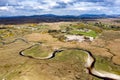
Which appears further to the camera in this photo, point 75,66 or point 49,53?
point 49,53

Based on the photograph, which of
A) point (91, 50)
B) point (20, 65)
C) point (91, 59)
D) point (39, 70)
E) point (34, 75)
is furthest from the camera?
point (91, 50)

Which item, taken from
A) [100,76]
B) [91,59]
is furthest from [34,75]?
[91,59]

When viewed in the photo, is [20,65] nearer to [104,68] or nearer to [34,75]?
[34,75]

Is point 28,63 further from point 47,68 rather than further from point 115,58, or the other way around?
point 115,58

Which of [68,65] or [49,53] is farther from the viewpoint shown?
[49,53]

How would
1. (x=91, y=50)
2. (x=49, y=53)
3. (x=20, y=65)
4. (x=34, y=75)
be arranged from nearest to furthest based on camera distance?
(x=34, y=75), (x=20, y=65), (x=49, y=53), (x=91, y=50)

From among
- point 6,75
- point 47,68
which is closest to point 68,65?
point 47,68

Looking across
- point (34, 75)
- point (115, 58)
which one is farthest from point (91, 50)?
point (34, 75)

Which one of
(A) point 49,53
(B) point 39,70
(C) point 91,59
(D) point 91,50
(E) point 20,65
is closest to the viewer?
(B) point 39,70
